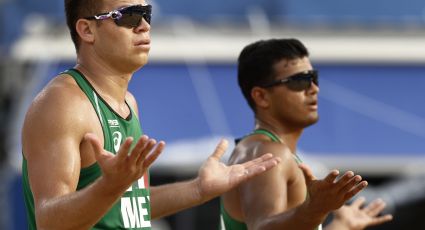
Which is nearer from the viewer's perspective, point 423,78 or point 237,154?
point 237,154

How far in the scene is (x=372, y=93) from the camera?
14570 millimetres

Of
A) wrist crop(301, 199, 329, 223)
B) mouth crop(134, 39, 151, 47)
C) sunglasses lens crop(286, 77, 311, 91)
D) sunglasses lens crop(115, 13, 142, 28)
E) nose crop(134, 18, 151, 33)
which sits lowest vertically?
wrist crop(301, 199, 329, 223)

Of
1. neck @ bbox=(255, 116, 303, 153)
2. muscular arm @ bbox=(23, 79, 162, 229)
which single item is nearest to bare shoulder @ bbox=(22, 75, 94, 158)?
muscular arm @ bbox=(23, 79, 162, 229)

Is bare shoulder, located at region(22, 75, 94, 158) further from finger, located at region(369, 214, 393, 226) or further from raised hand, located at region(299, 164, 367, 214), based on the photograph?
finger, located at region(369, 214, 393, 226)

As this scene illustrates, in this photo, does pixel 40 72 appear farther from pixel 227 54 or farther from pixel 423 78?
pixel 423 78

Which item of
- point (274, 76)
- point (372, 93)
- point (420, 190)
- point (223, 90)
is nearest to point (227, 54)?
point (223, 90)

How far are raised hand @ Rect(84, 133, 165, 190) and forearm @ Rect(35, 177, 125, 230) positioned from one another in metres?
0.05

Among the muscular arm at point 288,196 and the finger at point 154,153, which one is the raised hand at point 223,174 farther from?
the finger at point 154,153

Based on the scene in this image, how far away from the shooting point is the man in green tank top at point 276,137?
25.4ft

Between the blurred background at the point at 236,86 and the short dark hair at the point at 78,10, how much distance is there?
7.02 metres

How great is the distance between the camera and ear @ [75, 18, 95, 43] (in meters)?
6.77

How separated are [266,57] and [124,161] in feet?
9.32

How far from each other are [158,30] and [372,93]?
2483mm

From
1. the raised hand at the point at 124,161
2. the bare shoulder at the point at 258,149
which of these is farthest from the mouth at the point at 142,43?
the bare shoulder at the point at 258,149
